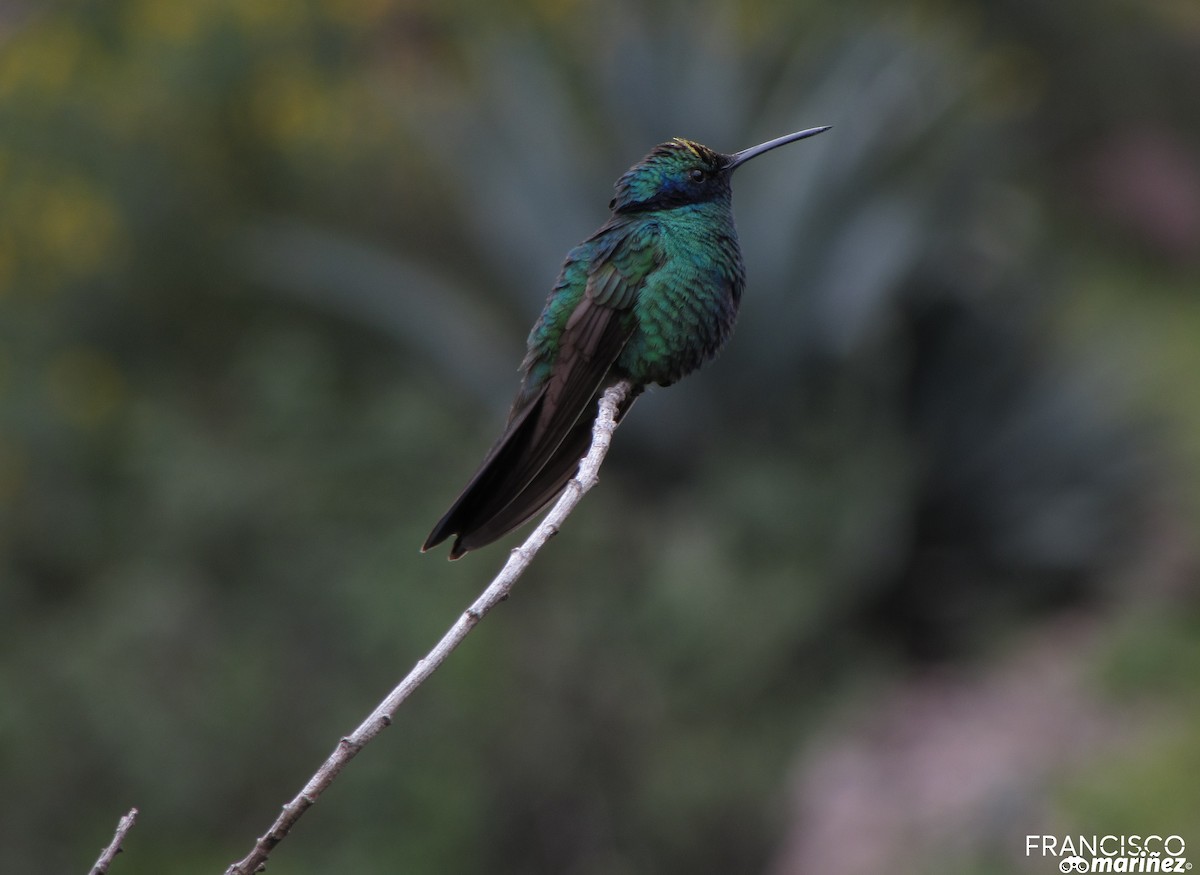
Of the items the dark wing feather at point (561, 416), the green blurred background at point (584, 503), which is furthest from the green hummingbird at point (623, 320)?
the green blurred background at point (584, 503)

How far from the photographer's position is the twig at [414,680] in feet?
6.22

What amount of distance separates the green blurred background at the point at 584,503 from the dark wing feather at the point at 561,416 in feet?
9.57

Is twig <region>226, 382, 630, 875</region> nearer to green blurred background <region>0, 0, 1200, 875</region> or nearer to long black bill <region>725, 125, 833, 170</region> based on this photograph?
long black bill <region>725, 125, 833, 170</region>

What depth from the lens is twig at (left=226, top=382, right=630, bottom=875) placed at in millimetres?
1896

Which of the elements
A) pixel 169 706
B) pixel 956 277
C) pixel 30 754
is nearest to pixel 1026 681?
pixel 956 277

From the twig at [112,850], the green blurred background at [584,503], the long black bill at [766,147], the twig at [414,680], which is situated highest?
the green blurred background at [584,503]

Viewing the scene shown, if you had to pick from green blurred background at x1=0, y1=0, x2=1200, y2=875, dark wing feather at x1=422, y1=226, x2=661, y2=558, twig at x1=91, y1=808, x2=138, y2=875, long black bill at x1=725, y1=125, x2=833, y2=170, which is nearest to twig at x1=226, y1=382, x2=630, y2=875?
twig at x1=91, y1=808, x2=138, y2=875

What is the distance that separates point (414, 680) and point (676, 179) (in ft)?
5.08

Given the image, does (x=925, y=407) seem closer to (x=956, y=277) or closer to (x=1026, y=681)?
(x=956, y=277)

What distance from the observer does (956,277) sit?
8414 mm

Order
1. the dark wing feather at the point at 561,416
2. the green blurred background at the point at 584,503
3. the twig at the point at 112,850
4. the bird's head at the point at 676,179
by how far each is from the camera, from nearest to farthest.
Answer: the twig at the point at 112,850
the dark wing feather at the point at 561,416
the bird's head at the point at 676,179
the green blurred background at the point at 584,503

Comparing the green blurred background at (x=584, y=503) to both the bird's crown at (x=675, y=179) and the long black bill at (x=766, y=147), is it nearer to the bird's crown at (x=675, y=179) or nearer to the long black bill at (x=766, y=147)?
the bird's crown at (x=675, y=179)

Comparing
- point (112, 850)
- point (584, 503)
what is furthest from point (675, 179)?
point (584, 503)

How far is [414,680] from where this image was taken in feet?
6.60
